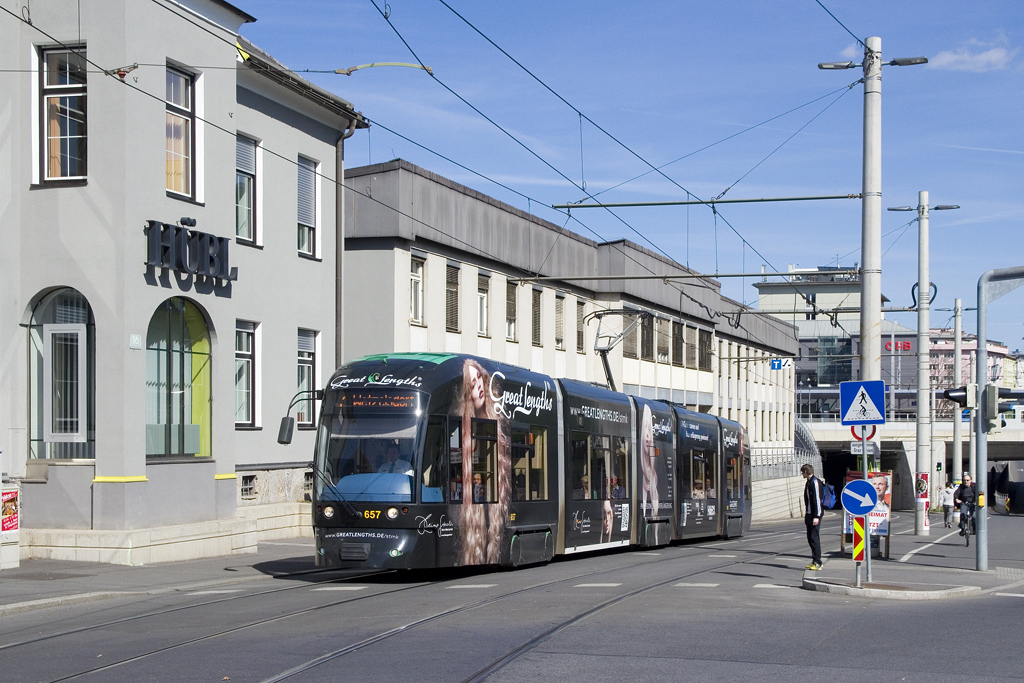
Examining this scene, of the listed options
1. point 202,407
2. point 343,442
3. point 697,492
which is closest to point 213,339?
point 202,407

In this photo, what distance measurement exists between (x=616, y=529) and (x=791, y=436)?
55818mm

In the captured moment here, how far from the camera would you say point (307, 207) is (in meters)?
27.0

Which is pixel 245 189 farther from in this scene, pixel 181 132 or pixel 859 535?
pixel 859 535

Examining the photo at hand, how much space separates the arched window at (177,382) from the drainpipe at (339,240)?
5.67 m

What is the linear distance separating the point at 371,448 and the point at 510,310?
20245mm

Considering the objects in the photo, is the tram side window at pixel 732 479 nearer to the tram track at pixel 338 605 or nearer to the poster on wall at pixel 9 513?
the tram track at pixel 338 605

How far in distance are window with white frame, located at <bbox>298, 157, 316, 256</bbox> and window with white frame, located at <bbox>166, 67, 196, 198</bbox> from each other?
17.5ft

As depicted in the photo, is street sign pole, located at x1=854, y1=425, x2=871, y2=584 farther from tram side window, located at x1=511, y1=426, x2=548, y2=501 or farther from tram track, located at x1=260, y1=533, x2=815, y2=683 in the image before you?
tram side window, located at x1=511, y1=426, x2=548, y2=501

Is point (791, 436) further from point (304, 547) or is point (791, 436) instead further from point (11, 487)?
point (11, 487)

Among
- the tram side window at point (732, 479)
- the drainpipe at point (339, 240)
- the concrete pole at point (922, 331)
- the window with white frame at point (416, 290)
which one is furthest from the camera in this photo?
the concrete pole at point (922, 331)

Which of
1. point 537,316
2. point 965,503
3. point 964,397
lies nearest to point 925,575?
point 964,397

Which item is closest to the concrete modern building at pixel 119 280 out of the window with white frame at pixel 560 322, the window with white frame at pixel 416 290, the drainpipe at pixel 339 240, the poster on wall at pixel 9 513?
the poster on wall at pixel 9 513

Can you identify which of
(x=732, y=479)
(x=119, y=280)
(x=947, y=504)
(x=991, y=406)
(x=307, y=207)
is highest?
(x=307, y=207)

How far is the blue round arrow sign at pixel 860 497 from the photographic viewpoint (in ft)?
50.9
